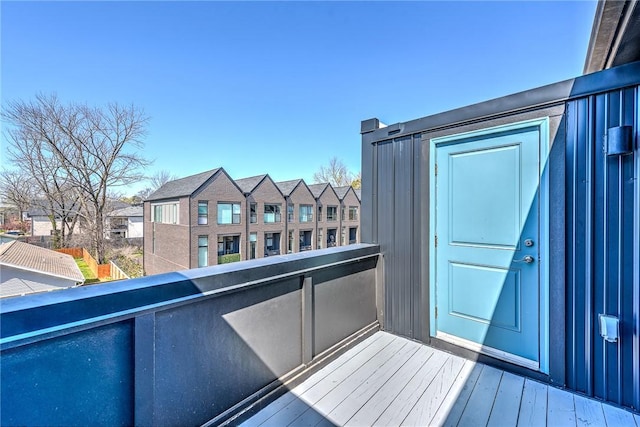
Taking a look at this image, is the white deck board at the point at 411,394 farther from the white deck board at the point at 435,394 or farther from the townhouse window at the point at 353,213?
the townhouse window at the point at 353,213

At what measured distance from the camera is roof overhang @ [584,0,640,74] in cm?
147

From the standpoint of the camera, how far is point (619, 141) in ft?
5.46

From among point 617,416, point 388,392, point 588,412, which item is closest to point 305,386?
point 388,392

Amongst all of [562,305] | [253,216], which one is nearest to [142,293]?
[562,305]

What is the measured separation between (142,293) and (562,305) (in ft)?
8.21

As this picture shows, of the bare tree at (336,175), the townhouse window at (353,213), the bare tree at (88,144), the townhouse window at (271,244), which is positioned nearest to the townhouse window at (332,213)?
the townhouse window at (353,213)

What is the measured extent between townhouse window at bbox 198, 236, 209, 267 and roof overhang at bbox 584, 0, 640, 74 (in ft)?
50.9

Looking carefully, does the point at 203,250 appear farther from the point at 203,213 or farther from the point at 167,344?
the point at 167,344

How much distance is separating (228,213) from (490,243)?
50.3 ft

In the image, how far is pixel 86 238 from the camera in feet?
59.0

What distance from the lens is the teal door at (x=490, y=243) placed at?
2.03 m

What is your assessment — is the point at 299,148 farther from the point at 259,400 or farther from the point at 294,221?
the point at 259,400

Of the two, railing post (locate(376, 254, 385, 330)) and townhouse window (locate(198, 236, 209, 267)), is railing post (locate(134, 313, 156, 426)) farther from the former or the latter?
townhouse window (locate(198, 236, 209, 267))

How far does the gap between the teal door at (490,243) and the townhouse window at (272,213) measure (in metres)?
16.2
